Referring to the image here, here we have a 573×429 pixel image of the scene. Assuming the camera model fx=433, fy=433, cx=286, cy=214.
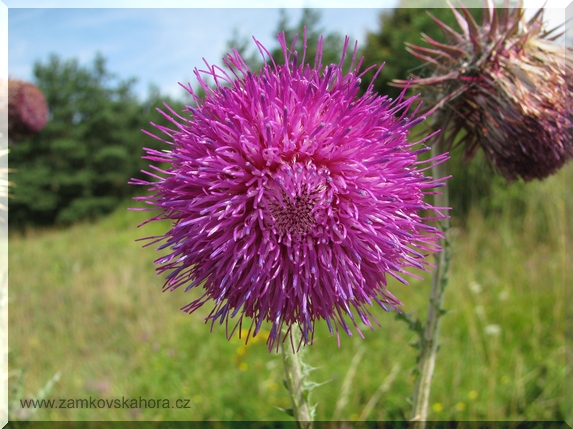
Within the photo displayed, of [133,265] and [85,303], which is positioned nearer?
[85,303]

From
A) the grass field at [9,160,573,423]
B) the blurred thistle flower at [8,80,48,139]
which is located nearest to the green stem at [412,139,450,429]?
the grass field at [9,160,573,423]

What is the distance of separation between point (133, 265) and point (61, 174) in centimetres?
1620

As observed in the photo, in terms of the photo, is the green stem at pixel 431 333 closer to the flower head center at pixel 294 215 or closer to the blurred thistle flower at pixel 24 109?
the flower head center at pixel 294 215

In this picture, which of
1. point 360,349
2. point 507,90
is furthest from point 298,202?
point 360,349

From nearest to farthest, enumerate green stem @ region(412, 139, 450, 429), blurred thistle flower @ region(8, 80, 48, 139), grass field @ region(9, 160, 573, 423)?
green stem @ region(412, 139, 450, 429), grass field @ region(9, 160, 573, 423), blurred thistle flower @ region(8, 80, 48, 139)

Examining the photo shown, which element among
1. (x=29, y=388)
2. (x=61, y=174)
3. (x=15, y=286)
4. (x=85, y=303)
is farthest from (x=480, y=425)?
(x=61, y=174)

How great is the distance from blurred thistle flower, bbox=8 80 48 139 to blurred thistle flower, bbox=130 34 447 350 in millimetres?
4253

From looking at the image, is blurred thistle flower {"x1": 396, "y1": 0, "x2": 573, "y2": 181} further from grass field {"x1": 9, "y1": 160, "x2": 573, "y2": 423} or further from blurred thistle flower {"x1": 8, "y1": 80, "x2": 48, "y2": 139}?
blurred thistle flower {"x1": 8, "y1": 80, "x2": 48, "y2": 139}

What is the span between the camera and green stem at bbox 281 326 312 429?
151 centimetres

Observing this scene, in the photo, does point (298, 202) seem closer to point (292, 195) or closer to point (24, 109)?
point (292, 195)

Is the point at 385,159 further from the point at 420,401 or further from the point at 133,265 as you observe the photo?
the point at 133,265

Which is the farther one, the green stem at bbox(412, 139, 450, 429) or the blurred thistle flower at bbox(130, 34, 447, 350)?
the green stem at bbox(412, 139, 450, 429)

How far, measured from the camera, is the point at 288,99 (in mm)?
1434

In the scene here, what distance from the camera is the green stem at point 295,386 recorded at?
151 cm
